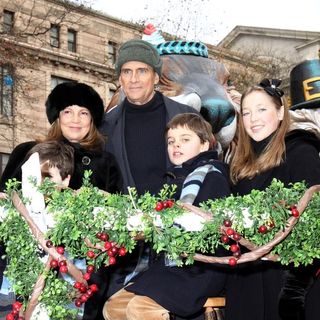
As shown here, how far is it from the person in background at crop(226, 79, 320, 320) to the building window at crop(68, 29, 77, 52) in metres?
23.1

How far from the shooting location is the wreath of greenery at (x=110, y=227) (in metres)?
1.96

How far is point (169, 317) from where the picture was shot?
2.53 m

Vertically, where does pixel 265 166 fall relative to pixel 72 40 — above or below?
below

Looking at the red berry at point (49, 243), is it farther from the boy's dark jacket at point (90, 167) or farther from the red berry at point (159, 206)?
the boy's dark jacket at point (90, 167)

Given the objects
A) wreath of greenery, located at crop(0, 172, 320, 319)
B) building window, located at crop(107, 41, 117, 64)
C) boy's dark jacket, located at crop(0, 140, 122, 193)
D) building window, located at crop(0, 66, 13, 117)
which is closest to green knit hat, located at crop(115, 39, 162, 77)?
boy's dark jacket, located at crop(0, 140, 122, 193)

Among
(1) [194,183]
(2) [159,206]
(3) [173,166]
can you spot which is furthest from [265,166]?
(2) [159,206]

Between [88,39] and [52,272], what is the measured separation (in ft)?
79.9

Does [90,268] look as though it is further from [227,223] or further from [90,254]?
[227,223]

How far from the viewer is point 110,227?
6.50 feet

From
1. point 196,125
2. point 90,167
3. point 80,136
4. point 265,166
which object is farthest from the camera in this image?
point 80,136

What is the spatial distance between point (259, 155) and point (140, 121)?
1096 mm

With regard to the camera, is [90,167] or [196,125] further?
[90,167]

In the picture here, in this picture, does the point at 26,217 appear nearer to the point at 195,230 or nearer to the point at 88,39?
the point at 195,230

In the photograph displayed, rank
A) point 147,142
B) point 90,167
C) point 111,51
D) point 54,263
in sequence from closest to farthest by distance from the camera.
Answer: point 54,263
point 90,167
point 147,142
point 111,51
